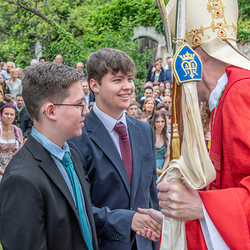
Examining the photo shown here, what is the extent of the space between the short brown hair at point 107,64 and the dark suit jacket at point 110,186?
325 millimetres

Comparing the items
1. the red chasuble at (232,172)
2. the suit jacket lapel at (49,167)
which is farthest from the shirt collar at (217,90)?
the suit jacket lapel at (49,167)

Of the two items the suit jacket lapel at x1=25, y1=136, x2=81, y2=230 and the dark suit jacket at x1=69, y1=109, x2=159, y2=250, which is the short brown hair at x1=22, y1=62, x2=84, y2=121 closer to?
the suit jacket lapel at x1=25, y1=136, x2=81, y2=230

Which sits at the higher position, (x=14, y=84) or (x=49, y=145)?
(x=14, y=84)

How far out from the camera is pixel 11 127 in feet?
17.3

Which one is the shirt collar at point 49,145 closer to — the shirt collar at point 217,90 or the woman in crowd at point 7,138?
the shirt collar at point 217,90

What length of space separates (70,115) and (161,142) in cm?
388

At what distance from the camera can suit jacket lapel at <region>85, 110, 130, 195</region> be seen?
1.96 m

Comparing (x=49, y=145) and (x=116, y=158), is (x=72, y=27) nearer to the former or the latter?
(x=116, y=158)

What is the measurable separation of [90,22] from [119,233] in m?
14.5

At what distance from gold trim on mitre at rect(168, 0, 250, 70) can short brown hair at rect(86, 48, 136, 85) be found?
492mm

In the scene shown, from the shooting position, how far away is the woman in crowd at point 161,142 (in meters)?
5.29

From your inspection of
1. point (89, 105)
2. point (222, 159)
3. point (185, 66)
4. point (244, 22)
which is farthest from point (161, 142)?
point (244, 22)

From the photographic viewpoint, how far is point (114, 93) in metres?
2.07

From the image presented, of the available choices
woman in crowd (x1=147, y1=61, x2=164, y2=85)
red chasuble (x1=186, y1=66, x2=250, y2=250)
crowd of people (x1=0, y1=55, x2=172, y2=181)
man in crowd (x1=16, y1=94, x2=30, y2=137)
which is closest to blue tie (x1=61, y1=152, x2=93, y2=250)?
red chasuble (x1=186, y1=66, x2=250, y2=250)
